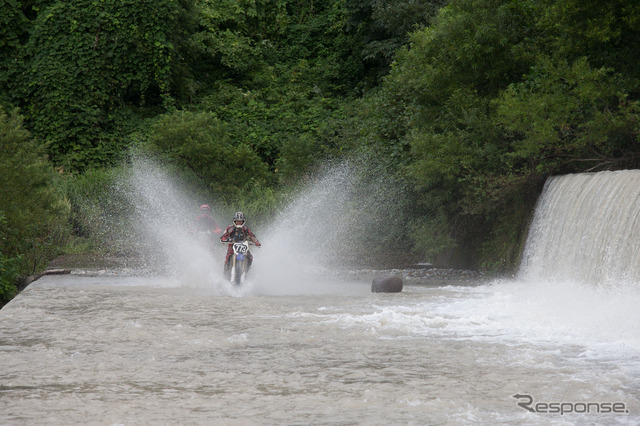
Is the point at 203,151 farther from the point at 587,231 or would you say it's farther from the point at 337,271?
the point at 587,231

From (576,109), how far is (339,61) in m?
22.6

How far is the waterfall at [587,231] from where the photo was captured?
48.4 feet

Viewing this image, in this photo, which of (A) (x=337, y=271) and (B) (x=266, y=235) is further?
(B) (x=266, y=235)

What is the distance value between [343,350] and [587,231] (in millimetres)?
8033

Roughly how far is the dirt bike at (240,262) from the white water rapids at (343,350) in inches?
12.7

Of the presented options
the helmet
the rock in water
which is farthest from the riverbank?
the helmet

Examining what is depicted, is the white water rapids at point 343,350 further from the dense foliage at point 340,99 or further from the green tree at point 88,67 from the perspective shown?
the green tree at point 88,67

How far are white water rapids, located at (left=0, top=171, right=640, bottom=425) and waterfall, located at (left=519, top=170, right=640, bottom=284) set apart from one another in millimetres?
47

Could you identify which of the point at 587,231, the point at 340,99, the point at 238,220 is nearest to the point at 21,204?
the point at 238,220

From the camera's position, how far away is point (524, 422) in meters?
6.91

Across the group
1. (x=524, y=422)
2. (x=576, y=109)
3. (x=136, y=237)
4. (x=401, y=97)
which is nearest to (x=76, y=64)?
(x=136, y=237)

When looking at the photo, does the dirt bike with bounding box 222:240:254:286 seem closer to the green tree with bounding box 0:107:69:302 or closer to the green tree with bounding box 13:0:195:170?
the green tree with bounding box 0:107:69:302

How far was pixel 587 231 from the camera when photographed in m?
16.3

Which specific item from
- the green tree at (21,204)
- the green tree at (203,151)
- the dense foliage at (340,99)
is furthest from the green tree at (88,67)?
the green tree at (21,204)
